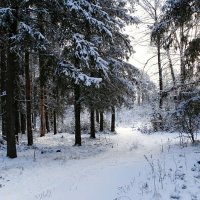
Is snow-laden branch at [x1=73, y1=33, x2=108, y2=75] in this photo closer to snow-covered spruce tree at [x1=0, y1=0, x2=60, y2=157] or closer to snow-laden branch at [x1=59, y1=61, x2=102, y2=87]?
snow-laden branch at [x1=59, y1=61, x2=102, y2=87]

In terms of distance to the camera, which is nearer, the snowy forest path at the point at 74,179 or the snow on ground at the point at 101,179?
the snow on ground at the point at 101,179

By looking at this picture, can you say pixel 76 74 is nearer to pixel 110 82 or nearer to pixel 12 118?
pixel 12 118

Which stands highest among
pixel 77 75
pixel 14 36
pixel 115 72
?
pixel 14 36

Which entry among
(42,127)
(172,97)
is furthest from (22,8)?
(42,127)

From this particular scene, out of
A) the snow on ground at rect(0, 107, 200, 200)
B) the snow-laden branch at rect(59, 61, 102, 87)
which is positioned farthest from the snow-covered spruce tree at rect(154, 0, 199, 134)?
the snow-laden branch at rect(59, 61, 102, 87)

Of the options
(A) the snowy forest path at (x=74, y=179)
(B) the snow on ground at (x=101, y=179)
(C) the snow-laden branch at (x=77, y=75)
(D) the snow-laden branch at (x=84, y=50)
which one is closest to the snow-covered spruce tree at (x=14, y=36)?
(C) the snow-laden branch at (x=77, y=75)

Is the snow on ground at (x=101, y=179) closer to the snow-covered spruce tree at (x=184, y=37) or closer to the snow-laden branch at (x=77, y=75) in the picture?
the snow-covered spruce tree at (x=184, y=37)

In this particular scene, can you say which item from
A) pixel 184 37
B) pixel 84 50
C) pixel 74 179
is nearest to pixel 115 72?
pixel 84 50

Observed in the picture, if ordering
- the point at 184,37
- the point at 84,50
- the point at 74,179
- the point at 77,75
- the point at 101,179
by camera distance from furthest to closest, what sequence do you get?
the point at 84,50, the point at 77,75, the point at 184,37, the point at 74,179, the point at 101,179

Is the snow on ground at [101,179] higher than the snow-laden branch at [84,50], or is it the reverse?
the snow-laden branch at [84,50]

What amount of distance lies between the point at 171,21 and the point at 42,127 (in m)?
16.5

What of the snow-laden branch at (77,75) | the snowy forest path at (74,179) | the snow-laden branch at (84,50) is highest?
the snow-laden branch at (84,50)

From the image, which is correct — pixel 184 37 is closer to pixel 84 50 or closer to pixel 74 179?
pixel 84 50

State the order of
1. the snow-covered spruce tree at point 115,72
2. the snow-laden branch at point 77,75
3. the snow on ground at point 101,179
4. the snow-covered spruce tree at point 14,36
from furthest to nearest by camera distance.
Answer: the snow-covered spruce tree at point 115,72 → the snow-laden branch at point 77,75 → the snow-covered spruce tree at point 14,36 → the snow on ground at point 101,179
